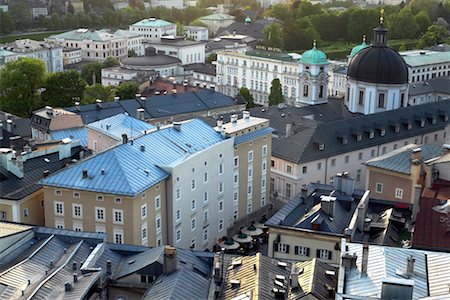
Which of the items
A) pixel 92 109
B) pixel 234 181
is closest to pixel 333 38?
pixel 92 109

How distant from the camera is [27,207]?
44.6m

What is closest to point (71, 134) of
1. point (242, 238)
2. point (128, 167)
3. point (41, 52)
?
point (128, 167)

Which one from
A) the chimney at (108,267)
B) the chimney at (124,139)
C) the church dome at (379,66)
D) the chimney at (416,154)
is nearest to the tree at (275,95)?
the church dome at (379,66)

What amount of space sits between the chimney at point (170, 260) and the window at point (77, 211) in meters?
10.8

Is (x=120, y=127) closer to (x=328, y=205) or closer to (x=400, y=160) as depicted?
(x=328, y=205)

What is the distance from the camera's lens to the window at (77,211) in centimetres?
4359

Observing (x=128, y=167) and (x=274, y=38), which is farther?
(x=274, y=38)

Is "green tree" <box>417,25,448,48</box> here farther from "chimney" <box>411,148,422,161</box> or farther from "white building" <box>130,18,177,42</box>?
"chimney" <box>411,148,422,161</box>

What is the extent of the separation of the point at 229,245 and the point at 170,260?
16.1 m

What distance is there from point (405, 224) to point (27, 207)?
897 inches

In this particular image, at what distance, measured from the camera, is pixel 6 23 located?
163 metres

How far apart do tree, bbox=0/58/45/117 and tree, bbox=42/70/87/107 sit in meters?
1.12

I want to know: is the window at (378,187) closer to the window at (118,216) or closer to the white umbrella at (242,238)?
the white umbrella at (242,238)

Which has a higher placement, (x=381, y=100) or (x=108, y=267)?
(x=381, y=100)
